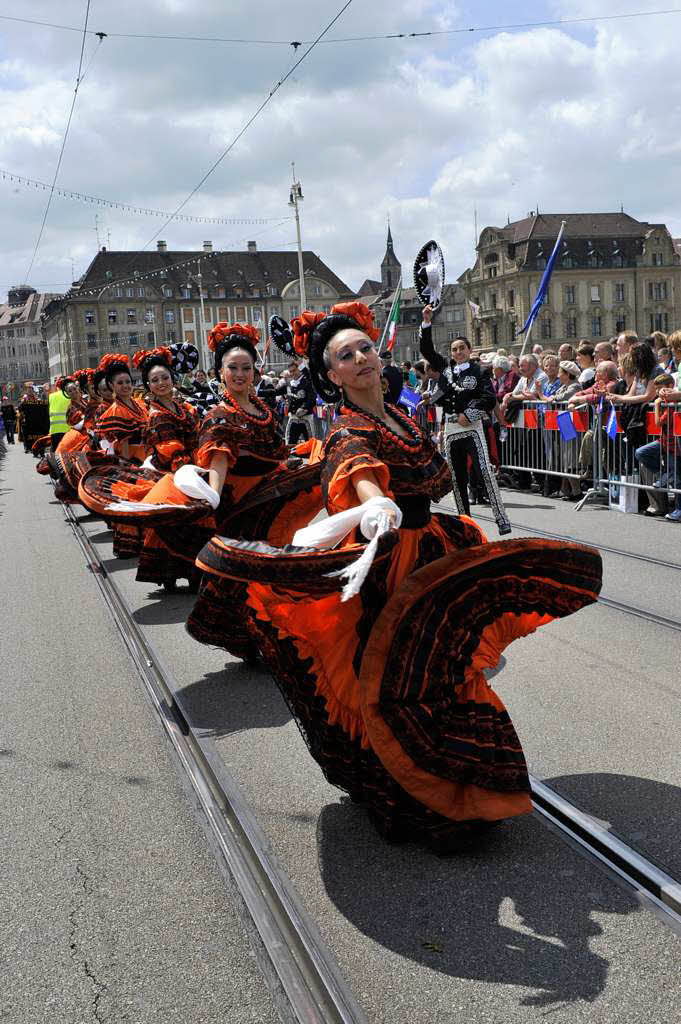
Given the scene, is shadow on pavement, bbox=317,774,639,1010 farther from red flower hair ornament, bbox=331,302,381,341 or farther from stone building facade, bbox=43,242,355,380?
stone building facade, bbox=43,242,355,380

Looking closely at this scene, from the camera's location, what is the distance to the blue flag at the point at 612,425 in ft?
37.3

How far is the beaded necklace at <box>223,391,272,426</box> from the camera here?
6.54 meters

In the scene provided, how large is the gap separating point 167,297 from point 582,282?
150 feet

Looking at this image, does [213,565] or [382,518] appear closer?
[382,518]

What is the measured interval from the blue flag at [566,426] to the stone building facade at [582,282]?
9944 cm

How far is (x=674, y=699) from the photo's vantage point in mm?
4820

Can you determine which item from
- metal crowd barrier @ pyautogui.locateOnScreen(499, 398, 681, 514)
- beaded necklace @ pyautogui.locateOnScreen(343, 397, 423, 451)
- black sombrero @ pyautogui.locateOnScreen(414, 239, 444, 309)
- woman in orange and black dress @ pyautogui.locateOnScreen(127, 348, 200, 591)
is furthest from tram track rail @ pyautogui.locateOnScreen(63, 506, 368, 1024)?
metal crowd barrier @ pyautogui.locateOnScreen(499, 398, 681, 514)

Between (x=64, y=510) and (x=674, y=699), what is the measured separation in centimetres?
1188

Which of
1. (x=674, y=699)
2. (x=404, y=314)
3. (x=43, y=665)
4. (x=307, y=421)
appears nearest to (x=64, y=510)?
(x=307, y=421)

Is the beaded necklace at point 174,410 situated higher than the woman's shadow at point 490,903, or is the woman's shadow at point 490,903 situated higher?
the beaded necklace at point 174,410

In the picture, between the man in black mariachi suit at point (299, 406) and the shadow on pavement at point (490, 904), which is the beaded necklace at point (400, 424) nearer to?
the shadow on pavement at point (490, 904)

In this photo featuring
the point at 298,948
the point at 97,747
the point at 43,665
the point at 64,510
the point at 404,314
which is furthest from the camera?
the point at 404,314

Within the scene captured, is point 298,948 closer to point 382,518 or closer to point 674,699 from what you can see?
point 382,518

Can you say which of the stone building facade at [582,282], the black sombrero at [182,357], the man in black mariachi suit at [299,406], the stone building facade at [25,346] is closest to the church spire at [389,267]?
the stone building facade at [582,282]
